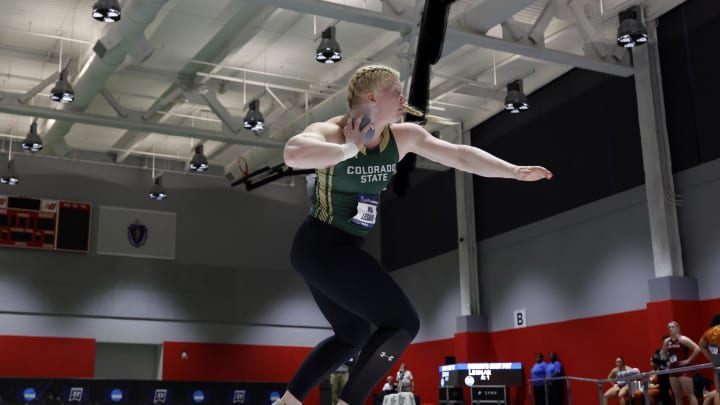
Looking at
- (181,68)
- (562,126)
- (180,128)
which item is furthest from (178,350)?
(562,126)

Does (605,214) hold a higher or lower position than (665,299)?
higher

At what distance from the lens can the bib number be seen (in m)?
2.95

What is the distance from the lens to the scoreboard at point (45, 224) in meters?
22.1

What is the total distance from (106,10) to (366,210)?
31.6 feet

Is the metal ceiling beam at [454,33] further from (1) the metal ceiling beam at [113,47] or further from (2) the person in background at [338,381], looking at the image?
(2) the person in background at [338,381]

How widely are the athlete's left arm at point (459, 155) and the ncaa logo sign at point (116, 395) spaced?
13794mm

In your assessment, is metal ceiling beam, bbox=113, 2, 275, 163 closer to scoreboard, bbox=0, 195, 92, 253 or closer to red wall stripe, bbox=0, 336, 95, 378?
scoreboard, bbox=0, 195, 92, 253

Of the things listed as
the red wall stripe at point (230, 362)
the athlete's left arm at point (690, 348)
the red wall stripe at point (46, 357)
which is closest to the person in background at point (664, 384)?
the athlete's left arm at point (690, 348)

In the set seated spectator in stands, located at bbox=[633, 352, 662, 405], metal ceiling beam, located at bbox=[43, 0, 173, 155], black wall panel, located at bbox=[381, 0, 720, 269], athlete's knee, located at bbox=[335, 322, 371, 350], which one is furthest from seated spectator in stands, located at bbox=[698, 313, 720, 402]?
metal ceiling beam, located at bbox=[43, 0, 173, 155]

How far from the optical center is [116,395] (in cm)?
1545

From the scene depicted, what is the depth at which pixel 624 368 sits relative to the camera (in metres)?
15.0

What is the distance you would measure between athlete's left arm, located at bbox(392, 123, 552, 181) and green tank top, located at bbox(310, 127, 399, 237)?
0.49ft

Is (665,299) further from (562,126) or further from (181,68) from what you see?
(181,68)

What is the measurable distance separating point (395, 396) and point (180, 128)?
340 inches
